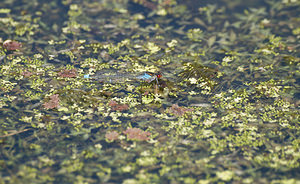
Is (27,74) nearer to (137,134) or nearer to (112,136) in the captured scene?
(112,136)

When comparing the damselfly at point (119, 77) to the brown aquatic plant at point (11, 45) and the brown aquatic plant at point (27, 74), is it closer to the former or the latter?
the brown aquatic plant at point (27, 74)

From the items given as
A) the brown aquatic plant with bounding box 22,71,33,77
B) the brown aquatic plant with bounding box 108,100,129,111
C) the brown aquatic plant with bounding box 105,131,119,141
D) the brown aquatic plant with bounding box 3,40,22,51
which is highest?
the brown aquatic plant with bounding box 3,40,22,51

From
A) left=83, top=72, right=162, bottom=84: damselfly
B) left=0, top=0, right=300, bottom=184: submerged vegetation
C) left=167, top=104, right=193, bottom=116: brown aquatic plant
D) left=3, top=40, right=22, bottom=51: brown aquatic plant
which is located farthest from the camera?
left=3, top=40, right=22, bottom=51: brown aquatic plant

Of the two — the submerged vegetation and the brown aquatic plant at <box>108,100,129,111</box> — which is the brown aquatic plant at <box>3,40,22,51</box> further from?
the brown aquatic plant at <box>108,100,129,111</box>

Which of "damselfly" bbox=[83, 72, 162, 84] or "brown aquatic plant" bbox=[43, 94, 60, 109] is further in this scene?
"damselfly" bbox=[83, 72, 162, 84]

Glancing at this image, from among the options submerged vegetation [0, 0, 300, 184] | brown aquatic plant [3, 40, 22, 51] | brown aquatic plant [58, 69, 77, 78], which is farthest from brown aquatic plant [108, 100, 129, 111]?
brown aquatic plant [3, 40, 22, 51]

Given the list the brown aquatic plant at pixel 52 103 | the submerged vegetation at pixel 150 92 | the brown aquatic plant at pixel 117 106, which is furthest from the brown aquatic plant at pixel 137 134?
the brown aquatic plant at pixel 52 103

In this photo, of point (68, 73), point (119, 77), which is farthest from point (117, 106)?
point (68, 73)

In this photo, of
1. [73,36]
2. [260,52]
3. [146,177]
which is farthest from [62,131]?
[260,52]
